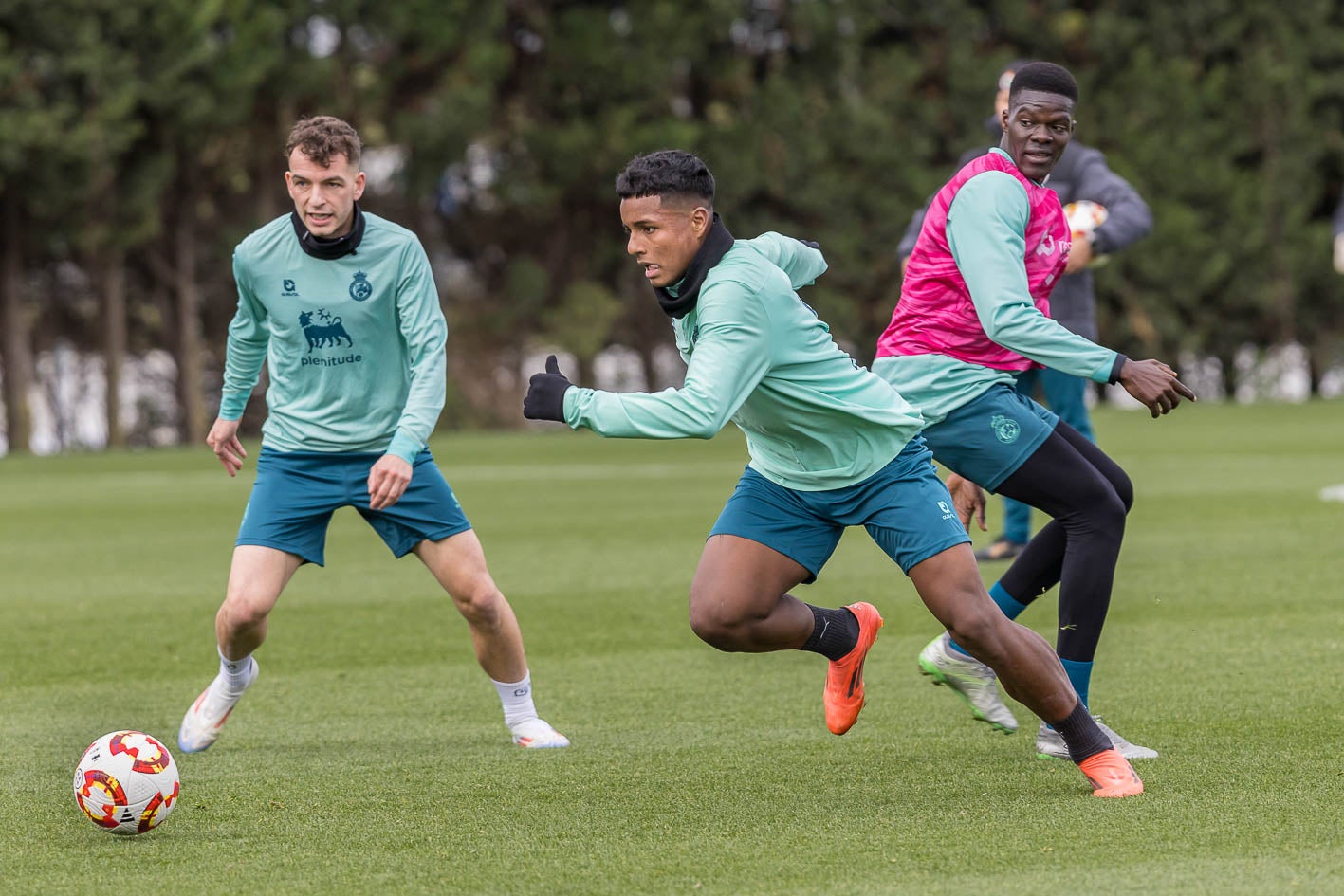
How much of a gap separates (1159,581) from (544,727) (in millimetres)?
5135

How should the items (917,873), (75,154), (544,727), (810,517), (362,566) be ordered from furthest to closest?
1. (75,154)
2. (362,566)
3. (544,727)
4. (810,517)
5. (917,873)

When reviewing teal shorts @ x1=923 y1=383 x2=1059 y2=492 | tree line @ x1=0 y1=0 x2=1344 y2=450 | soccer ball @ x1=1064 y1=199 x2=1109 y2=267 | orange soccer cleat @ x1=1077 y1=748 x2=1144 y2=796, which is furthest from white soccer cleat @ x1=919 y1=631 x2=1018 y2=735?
tree line @ x1=0 y1=0 x2=1344 y2=450

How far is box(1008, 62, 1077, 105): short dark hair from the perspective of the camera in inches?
231

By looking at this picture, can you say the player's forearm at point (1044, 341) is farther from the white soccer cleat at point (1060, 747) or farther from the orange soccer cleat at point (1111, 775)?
the white soccer cleat at point (1060, 747)

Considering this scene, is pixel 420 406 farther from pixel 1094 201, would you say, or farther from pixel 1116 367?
pixel 1094 201

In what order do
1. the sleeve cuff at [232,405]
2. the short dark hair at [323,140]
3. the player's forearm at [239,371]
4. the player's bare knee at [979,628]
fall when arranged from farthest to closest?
the sleeve cuff at [232,405]
the player's forearm at [239,371]
the short dark hair at [323,140]
the player's bare knee at [979,628]

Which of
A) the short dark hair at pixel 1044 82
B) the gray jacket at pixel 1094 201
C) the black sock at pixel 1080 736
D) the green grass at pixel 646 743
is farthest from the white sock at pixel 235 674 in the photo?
the gray jacket at pixel 1094 201

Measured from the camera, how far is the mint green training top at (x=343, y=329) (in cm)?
633

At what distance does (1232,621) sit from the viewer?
877 centimetres

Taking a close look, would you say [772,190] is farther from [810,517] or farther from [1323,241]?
[810,517]

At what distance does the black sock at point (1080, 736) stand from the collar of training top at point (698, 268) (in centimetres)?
164

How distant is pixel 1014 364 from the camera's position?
19.9 feet

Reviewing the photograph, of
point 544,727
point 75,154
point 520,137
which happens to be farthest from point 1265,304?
A: point 544,727

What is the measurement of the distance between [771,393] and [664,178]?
2.29ft
